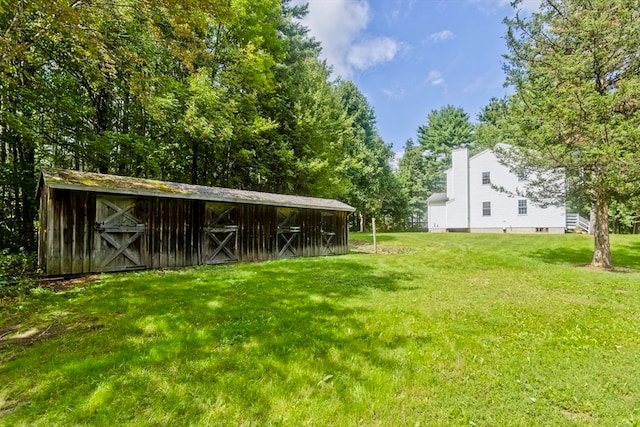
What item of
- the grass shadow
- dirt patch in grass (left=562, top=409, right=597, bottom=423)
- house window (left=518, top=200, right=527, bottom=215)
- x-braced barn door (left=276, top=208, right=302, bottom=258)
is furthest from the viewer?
house window (left=518, top=200, right=527, bottom=215)

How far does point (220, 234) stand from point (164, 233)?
6.14 ft

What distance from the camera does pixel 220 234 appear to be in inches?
420

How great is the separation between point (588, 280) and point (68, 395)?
10.6 metres

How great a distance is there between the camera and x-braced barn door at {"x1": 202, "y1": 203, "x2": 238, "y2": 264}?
10328 millimetres

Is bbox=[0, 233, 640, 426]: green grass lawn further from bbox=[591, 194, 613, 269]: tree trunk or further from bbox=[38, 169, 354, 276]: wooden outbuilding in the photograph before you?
bbox=[591, 194, 613, 269]: tree trunk

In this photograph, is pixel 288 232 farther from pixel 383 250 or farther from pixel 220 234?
pixel 383 250

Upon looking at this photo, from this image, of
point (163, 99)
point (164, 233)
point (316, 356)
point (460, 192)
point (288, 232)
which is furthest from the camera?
point (460, 192)

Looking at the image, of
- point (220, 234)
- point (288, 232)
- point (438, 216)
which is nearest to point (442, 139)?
point (438, 216)

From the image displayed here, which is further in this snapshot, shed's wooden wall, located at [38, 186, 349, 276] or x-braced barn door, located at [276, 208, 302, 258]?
x-braced barn door, located at [276, 208, 302, 258]

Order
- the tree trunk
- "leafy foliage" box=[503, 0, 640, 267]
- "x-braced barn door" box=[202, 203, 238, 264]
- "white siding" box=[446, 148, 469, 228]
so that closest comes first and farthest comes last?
"leafy foliage" box=[503, 0, 640, 267], "x-braced barn door" box=[202, 203, 238, 264], the tree trunk, "white siding" box=[446, 148, 469, 228]

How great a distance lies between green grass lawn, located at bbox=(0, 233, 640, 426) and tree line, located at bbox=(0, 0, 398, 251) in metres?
5.14

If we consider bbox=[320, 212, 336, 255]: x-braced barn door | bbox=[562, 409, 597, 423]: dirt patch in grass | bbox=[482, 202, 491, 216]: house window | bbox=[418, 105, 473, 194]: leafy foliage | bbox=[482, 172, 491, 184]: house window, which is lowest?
bbox=[562, 409, 597, 423]: dirt patch in grass

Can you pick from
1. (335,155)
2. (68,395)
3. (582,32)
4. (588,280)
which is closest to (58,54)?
(68,395)

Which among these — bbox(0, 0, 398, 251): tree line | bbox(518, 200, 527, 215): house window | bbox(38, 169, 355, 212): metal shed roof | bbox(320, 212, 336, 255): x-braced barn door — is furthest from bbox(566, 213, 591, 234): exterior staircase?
bbox(38, 169, 355, 212): metal shed roof
